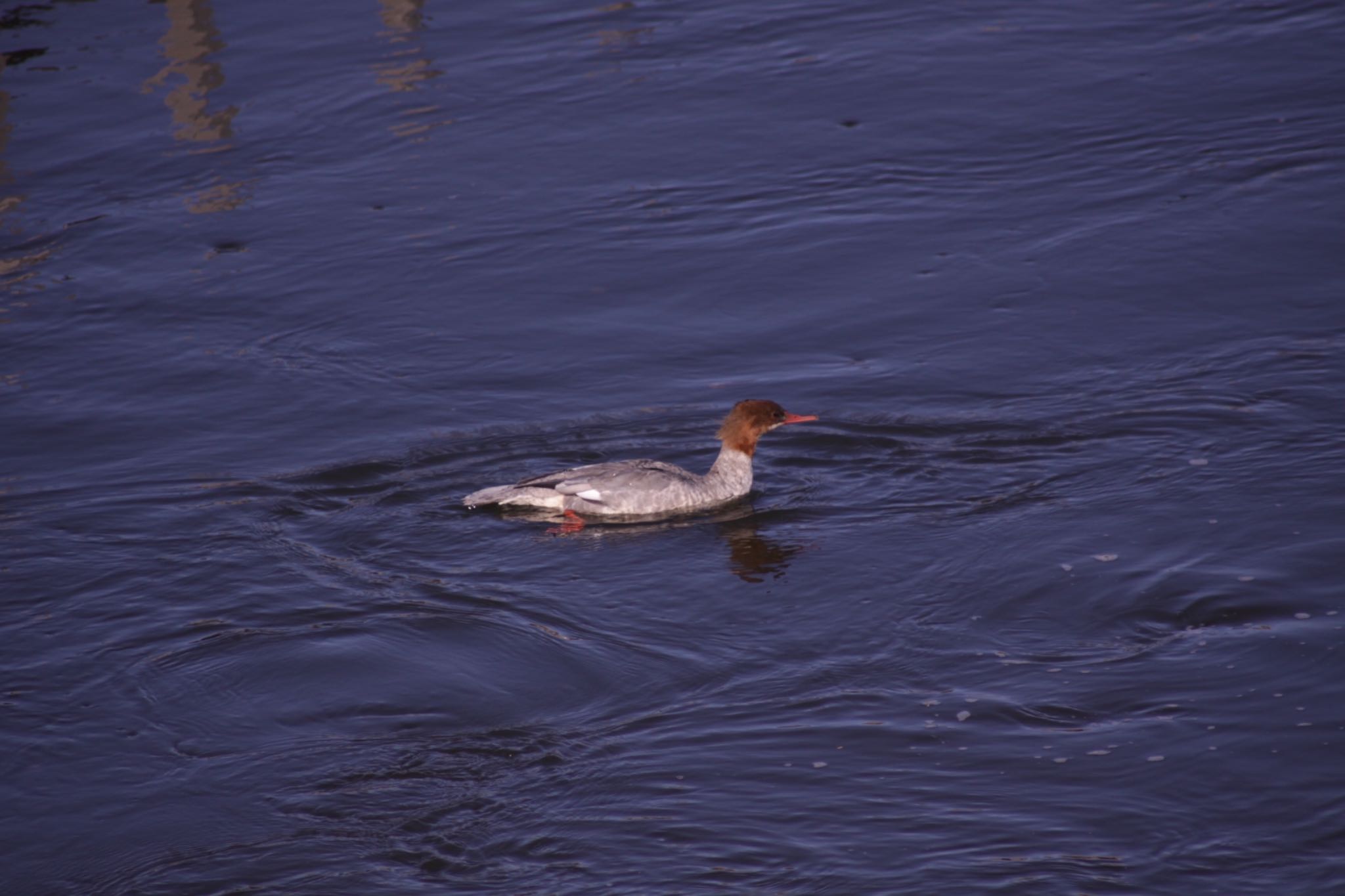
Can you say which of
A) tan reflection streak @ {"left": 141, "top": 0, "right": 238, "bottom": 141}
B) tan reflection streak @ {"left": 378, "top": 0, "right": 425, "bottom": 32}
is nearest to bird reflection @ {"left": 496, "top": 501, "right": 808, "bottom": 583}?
tan reflection streak @ {"left": 141, "top": 0, "right": 238, "bottom": 141}

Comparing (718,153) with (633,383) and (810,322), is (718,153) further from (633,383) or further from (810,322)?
(633,383)

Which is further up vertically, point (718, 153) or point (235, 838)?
point (718, 153)

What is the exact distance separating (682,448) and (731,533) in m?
1.17

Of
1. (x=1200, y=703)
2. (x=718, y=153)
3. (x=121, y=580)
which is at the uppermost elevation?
(x=718, y=153)

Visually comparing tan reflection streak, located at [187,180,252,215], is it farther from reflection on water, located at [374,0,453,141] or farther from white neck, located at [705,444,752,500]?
white neck, located at [705,444,752,500]

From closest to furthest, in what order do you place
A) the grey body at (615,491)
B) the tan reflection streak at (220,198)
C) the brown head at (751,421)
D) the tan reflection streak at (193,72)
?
the grey body at (615,491) → the brown head at (751,421) → the tan reflection streak at (220,198) → the tan reflection streak at (193,72)

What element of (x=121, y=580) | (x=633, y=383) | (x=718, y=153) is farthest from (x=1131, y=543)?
(x=718, y=153)

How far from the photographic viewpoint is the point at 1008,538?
9539mm

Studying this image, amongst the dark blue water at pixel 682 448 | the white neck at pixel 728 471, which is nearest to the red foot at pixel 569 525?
the dark blue water at pixel 682 448

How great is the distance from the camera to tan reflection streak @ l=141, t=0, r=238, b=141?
17.8m

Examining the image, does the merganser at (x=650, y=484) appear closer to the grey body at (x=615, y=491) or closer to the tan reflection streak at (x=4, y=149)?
the grey body at (x=615, y=491)

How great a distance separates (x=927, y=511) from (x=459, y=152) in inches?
330

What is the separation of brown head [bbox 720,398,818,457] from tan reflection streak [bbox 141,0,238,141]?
9.34m

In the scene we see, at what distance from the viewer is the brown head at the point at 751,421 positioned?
1056 cm
